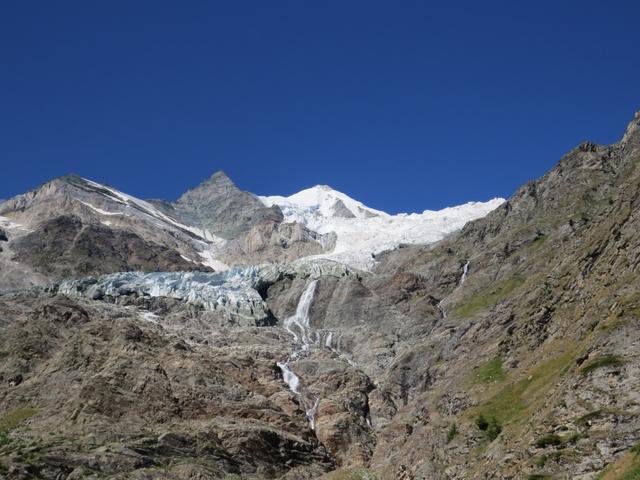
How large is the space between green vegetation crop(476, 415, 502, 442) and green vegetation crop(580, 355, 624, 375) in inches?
636

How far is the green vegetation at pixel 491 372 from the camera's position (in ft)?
352

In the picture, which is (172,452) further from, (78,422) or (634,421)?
(634,421)

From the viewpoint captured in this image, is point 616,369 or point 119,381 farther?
point 119,381

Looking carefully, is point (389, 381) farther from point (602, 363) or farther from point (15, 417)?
point (602, 363)

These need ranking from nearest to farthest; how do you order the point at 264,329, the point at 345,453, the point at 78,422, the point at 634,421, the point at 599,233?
1. the point at 634,421
2. the point at 599,233
3. the point at 78,422
4. the point at 345,453
5. the point at 264,329

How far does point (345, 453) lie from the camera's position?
5305 inches

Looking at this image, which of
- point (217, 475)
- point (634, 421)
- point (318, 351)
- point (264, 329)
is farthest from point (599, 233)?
point (264, 329)

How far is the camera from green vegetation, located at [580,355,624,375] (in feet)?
232

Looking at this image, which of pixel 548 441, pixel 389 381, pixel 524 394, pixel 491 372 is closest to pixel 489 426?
pixel 524 394

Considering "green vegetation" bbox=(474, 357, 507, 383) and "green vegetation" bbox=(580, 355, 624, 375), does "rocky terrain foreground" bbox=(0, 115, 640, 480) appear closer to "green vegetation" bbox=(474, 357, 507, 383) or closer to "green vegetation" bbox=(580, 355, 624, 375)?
"green vegetation" bbox=(580, 355, 624, 375)

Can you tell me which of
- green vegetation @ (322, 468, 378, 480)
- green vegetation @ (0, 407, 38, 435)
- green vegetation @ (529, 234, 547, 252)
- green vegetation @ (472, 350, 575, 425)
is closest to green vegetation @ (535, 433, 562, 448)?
green vegetation @ (472, 350, 575, 425)

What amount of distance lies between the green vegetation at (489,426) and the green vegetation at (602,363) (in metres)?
16.1

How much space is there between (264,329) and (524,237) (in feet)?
233

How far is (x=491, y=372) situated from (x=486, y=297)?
202 feet
